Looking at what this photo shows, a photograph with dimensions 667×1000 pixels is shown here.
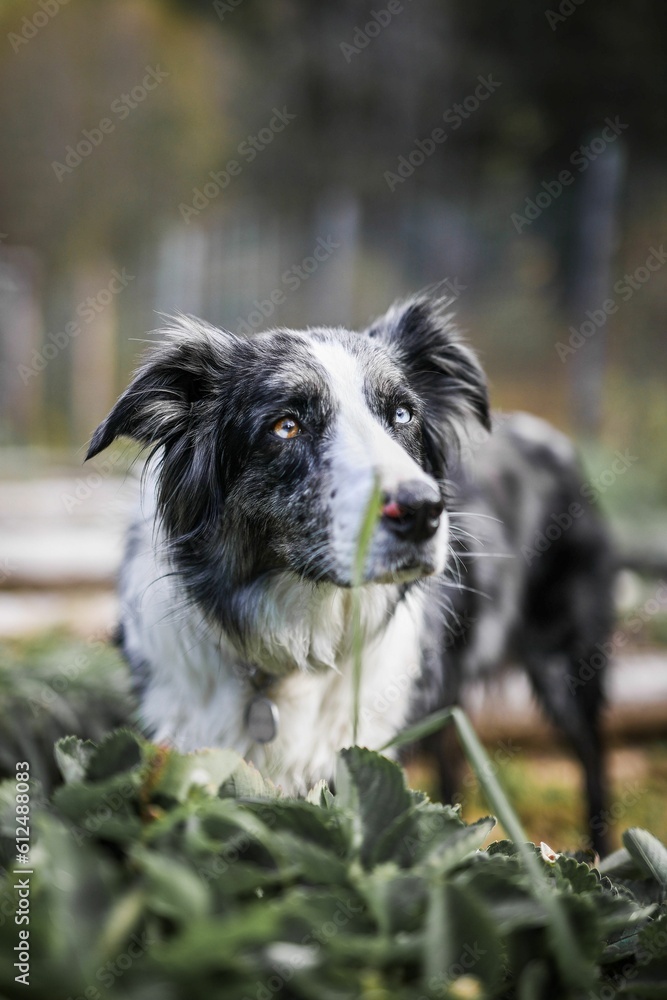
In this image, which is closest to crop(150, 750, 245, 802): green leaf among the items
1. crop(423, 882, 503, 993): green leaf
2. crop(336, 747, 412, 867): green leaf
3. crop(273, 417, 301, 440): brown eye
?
crop(336, 747, 412, 867): green leaf

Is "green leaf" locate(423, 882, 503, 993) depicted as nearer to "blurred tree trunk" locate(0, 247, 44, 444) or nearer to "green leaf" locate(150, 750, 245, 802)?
"green leaf" locate(150, 750, 245, 802)

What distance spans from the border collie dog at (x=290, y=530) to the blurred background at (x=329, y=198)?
3553 millimetres

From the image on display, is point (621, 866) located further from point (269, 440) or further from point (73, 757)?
point (269, 440)

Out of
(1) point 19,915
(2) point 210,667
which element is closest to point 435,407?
(2) point 210,667

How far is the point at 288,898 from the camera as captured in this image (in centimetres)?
80

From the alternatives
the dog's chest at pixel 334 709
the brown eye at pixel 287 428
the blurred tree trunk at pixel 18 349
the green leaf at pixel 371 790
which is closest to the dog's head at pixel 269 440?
the brown eye at pixel 287 428

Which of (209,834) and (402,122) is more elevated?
(402,122)

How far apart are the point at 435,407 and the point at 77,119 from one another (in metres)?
9.64

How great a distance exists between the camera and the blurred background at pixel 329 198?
7.97 meters

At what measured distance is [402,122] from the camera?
10398 mm

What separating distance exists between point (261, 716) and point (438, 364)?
1.11 metres

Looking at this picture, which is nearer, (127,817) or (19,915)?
(19,915)

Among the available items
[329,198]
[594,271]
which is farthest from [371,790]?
[329,198]

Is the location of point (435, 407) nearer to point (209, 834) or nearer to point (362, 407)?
point (362, 407)
